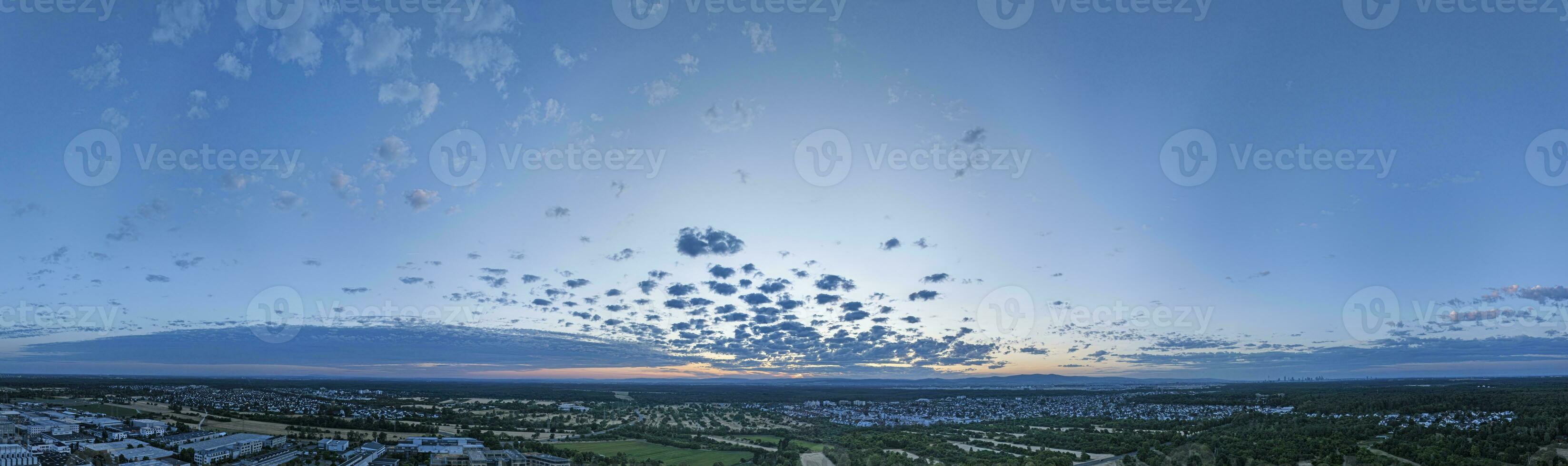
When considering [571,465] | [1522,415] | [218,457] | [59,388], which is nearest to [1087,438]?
[1522,415]

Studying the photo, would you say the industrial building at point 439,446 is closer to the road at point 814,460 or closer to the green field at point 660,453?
the green field at point 660,453

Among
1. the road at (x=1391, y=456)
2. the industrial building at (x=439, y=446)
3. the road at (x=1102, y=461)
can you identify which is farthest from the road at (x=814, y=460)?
the road at (x=1391, y=456)

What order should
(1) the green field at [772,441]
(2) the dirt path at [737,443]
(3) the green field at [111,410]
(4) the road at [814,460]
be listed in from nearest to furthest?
(4) the road at [814,460] < (2) the dirt path at [737,443] < (1) the green field at [772,441] < (3) the green field at [111,410]

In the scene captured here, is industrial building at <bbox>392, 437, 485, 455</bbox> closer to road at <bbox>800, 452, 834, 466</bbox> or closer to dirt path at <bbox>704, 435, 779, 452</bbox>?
dirt path at <bbox>704, 435, 779, 452</bbox>

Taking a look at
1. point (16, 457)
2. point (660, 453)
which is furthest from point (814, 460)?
point (16, 457)

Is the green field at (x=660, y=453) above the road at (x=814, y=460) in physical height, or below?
below

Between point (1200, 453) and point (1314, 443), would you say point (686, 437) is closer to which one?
point (1200, 453)

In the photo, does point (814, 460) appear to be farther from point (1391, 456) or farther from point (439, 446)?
point (1391, 456)
